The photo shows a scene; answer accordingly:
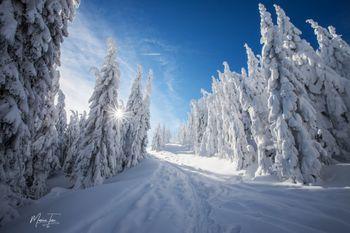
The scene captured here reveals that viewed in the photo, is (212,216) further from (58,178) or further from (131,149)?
(58,178)

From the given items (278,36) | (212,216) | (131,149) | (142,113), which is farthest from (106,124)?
(278,36)

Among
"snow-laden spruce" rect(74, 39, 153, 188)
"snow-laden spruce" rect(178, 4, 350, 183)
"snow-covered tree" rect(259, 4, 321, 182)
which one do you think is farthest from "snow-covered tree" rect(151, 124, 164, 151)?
"snow-covered tree" rect(259, 4, 321, 182)

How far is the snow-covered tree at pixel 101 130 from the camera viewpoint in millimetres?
18328

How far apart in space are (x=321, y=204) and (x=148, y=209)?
8315 mm

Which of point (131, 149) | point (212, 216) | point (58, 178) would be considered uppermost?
point (131, 149)

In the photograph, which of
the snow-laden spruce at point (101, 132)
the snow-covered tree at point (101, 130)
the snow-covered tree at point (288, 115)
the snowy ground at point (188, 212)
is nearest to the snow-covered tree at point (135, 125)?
the snow-laden spruce at point (101, 132)

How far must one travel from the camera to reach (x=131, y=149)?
2875 centimetres

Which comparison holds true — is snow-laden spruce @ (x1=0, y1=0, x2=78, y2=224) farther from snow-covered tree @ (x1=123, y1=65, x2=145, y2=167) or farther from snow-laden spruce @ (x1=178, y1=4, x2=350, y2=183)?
snow-covered tree @ (x1=123, y1=65, x2=145, y2=167)
